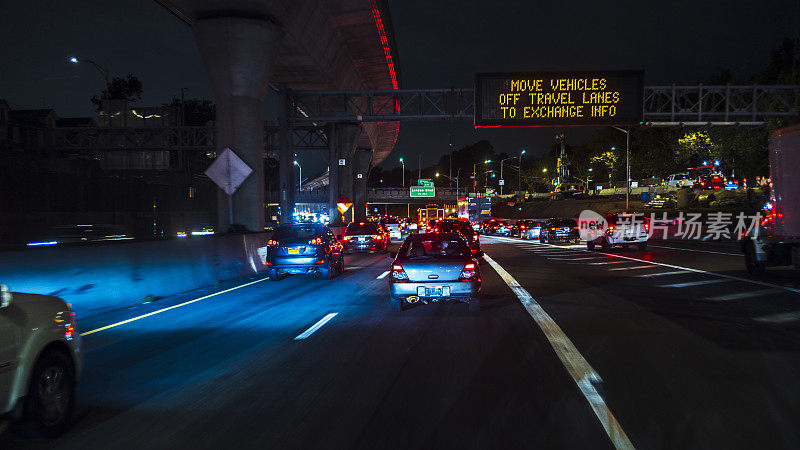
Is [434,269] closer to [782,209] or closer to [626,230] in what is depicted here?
[782,209]

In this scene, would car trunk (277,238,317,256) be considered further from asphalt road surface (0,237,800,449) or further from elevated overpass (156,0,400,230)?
elevated overpass (156,0,400,230)

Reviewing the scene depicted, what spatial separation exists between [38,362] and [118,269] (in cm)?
894

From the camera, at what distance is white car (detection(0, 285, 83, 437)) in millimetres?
4445

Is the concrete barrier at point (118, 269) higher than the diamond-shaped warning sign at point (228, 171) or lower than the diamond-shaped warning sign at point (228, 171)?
lower

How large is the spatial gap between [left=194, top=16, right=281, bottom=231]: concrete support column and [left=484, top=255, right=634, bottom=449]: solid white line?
47.8 feet

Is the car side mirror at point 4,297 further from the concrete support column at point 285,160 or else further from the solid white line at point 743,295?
the concrete support column at point 285,160

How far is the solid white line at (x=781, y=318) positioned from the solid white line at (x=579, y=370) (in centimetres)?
360

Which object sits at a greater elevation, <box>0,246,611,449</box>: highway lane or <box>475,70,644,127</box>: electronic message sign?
<box>475,70,644,127</box>: electronic message sign

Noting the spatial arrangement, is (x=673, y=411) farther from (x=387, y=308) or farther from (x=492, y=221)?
(x=492, y=221)

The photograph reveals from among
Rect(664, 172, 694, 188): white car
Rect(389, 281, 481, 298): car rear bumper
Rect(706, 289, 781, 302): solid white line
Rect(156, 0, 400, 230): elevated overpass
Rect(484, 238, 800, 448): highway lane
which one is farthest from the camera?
Rect(664, 172, 694, 188): white car

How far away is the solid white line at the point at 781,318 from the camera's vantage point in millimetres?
10227

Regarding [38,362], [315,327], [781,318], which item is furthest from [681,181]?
[38,362]

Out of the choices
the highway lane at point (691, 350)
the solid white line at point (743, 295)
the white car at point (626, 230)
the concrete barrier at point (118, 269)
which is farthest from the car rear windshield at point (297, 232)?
the white car at point (626, 230)

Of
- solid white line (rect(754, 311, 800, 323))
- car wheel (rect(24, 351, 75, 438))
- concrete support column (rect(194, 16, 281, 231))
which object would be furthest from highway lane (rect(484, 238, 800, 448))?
concrete support column (rect(194, 16, 281, 231))
